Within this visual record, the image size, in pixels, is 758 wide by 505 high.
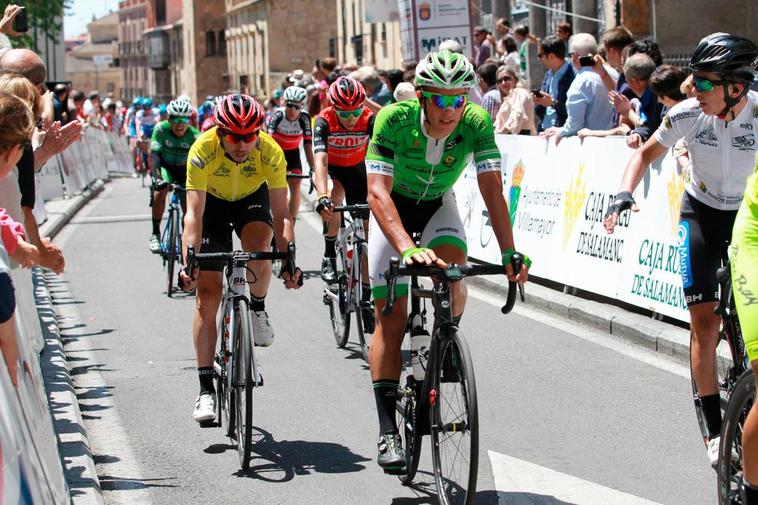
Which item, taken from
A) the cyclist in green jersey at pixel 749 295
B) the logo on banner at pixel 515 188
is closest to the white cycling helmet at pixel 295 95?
the logo on banner at pixel 515 188

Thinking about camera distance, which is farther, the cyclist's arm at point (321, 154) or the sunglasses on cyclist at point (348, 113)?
the sunglasses on cyclist at point (348, 113)

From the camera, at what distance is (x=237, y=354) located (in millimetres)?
7035

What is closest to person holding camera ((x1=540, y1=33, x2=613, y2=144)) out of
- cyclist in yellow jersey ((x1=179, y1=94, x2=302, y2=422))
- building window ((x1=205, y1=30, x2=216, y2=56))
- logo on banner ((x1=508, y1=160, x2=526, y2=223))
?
logo on banner ((x1=508, y1=160, x2=526, y2=223))

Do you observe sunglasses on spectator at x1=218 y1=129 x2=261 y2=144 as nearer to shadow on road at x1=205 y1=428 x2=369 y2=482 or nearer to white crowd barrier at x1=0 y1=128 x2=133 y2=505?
white crowd barrier at x1=0 y1=128 x2=133 y2=505

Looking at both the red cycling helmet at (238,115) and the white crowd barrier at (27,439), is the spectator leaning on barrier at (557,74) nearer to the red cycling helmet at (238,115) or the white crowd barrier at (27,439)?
the red cycling helmet at (238,115)

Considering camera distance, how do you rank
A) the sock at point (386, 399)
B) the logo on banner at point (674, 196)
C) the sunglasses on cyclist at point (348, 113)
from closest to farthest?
the sock at point (386, 399), the logo on banner at point (674, 196), the sunglasses on cyclist at point (348, 113)

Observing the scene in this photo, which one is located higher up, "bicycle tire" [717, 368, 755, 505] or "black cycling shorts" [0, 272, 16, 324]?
"black cycling shorts" [0, 272, 16, 324]

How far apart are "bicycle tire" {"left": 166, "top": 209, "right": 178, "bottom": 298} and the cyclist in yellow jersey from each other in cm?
561

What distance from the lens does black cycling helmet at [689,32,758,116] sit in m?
5.96

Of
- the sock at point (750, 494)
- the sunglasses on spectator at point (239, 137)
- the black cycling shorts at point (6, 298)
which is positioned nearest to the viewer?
the black cycling shorts at point (6, 298)

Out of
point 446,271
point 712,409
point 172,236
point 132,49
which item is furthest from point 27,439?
point 132,49

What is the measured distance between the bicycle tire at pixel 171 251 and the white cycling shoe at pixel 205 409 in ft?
20.1

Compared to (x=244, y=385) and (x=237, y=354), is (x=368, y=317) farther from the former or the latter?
(x=244, y=385)

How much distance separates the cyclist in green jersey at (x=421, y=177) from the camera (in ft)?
19.7
